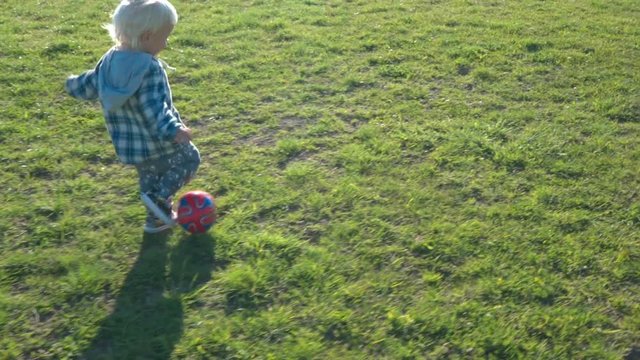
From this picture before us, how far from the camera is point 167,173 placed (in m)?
4.17

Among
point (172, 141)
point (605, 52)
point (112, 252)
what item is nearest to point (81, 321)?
point (112, 252)

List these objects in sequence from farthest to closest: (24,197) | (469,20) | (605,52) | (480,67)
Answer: (469,20), (605,52), (480,67), (24,197)

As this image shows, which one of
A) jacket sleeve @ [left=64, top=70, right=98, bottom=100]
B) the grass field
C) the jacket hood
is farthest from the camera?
jacket sleeve @ [left=64, top=70, right=98, bottom=100]

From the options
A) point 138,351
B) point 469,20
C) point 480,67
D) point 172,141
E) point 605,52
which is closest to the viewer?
point 138,351

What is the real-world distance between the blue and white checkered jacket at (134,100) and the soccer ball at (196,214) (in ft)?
1.15

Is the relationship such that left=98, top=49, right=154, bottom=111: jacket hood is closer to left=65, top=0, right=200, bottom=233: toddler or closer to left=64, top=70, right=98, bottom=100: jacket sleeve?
left=65, top=0, right=200, bottom=233: toddler

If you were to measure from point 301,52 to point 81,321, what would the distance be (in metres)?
4.45

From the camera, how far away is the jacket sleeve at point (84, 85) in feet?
13.0

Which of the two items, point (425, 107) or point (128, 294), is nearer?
point (128, 294)

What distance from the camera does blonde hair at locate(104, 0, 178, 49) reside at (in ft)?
12.3

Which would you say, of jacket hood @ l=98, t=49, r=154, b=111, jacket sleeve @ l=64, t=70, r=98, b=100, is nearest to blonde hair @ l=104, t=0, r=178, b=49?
jacket hood @ l=98, t=49, r=154, b=111

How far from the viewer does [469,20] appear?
838 centimetres

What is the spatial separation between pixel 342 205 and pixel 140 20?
1.80m

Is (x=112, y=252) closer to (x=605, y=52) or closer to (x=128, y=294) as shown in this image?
(x=128, y=294)
